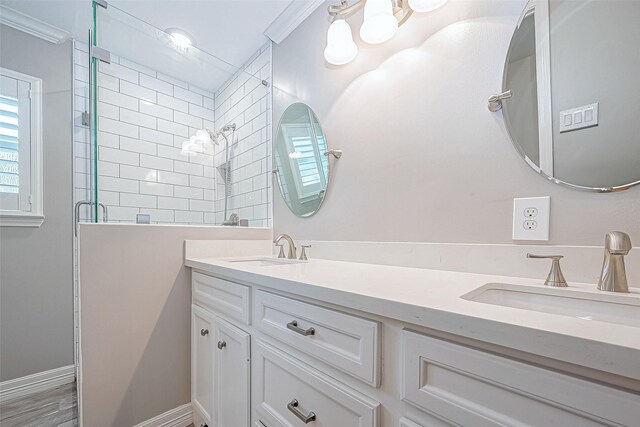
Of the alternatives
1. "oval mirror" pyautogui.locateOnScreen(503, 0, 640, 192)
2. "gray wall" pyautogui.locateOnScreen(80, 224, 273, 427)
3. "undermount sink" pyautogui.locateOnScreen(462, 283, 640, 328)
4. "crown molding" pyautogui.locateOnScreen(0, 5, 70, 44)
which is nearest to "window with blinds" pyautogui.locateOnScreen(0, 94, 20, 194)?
"crown molding" pyautogui.locateOnScreen(0, 5, 70, 44)

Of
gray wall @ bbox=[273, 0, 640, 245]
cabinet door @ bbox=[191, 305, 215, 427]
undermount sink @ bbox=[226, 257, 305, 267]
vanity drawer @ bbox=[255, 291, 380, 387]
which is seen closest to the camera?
vanity drawer @ bbox=[255, 291, 380, 387]

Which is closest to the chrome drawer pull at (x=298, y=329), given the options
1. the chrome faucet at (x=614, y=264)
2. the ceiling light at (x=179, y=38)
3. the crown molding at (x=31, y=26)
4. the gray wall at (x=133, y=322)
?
the chrome faucet at (x=614, y=264)

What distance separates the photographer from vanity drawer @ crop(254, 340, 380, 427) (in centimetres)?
59

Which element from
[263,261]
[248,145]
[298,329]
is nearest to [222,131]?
[248,145]

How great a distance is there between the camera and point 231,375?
1.03m

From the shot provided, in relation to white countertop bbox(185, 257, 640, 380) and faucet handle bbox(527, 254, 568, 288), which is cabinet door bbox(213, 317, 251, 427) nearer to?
white countertop bbox(185, 257, 640, 380)

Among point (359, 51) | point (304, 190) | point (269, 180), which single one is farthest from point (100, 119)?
point (359, 51)

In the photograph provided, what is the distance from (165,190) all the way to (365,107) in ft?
4.33

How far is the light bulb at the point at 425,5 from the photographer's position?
0.98m

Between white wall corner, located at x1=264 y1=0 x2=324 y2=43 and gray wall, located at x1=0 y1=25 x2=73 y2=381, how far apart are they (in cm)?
140

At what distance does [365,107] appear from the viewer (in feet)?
4.09

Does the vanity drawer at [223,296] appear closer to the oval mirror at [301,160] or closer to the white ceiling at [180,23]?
the oval mirror at [301,160]

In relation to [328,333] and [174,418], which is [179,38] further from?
[174,418]

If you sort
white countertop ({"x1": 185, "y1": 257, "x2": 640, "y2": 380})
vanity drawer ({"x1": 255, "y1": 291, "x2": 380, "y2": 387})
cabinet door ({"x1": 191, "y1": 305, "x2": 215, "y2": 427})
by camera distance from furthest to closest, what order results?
1. cabinet door ({"x1": 191, "y1": 305, "x2": 215, "y2": 427})
2. vanity drawer ({"x1": 255, "y1": 291, "x2": 380, "y2": 387})
3. white countertop ({"x1": 185, "y1": 257, "x2": 640, "y2": 380})
